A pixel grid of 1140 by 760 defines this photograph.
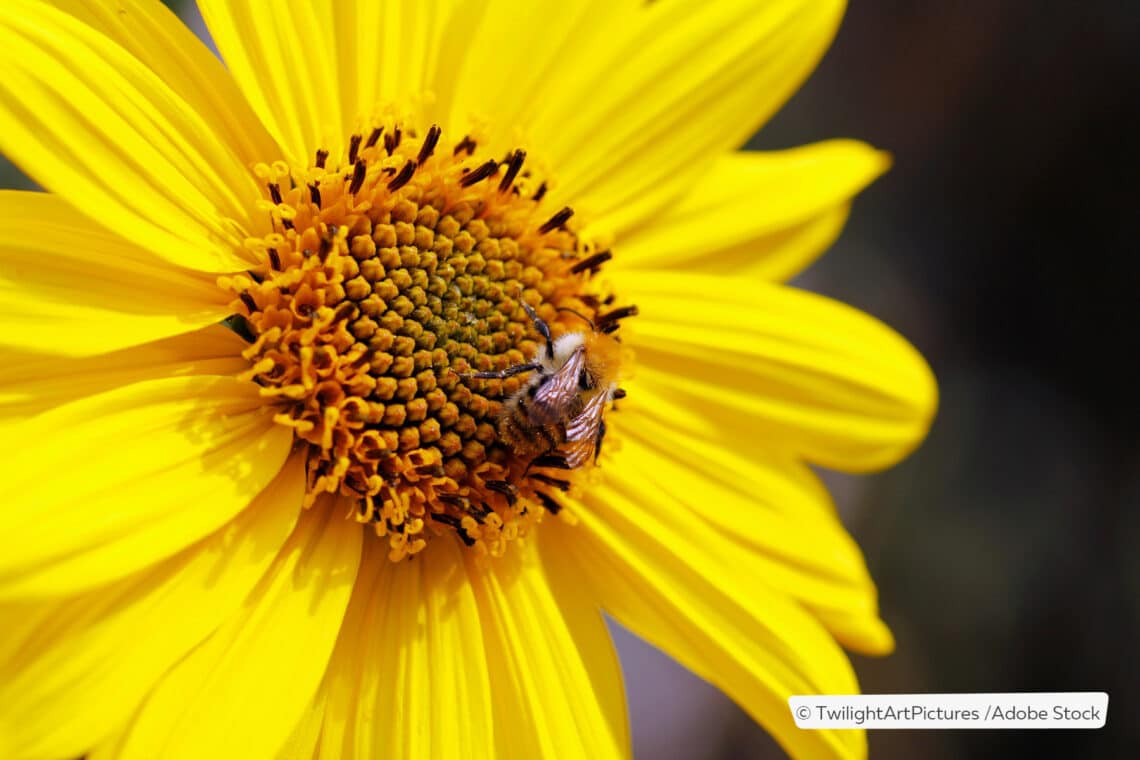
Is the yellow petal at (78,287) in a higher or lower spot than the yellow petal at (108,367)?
higher

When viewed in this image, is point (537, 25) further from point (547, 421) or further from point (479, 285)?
point (547, 421)

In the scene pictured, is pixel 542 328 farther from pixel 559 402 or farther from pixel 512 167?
pixel 512 167

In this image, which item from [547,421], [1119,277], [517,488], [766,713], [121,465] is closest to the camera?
[121,465]

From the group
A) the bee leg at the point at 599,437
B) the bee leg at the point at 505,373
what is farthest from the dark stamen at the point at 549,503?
the bee leg at the point at 505,373

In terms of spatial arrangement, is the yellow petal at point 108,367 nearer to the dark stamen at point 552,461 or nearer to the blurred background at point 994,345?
the dark stamen at point 552,461

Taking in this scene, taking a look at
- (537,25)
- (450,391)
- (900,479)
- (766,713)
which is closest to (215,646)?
(450,391)

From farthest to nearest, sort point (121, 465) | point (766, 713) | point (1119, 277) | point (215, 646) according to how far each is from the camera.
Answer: point (1119, 277) → point (766, 713) → point (215, 646) → point (121, 465)

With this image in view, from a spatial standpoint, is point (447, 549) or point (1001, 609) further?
point (1001, 609)
